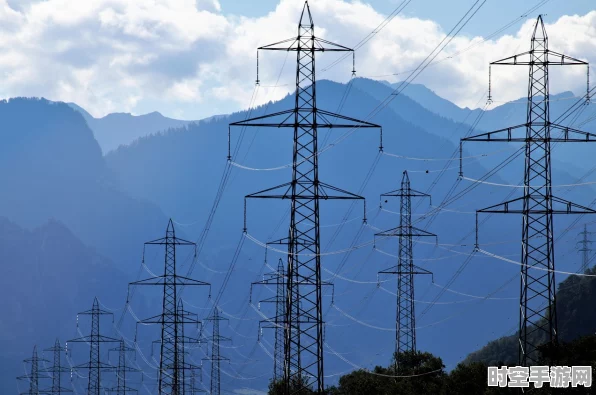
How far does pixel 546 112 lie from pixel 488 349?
95.2 metres

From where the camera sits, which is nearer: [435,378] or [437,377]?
[435,378]

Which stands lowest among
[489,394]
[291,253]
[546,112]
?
[489,394]

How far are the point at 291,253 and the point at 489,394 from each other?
15675 millimetres

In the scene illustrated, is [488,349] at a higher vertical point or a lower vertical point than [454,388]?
higher

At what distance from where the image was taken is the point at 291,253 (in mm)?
40562

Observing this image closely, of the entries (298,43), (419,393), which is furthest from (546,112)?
(419,393)

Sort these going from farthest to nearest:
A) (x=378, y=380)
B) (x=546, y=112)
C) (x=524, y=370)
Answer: (x=378, y=380)
(x=546, y=112)
(x=524, y=370)

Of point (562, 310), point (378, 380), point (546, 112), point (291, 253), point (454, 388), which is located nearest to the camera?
point (291, 253)

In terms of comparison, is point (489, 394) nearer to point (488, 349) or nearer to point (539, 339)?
point (539, 339)

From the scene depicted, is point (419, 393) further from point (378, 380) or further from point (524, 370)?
point (524, 370)

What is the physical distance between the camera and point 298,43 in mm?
45031

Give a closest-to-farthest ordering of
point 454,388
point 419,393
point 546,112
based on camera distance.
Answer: point 546,112
point 454,388
point 419,393

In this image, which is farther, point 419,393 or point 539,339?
point 539,339


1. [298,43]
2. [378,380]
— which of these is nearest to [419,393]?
[378,380]
